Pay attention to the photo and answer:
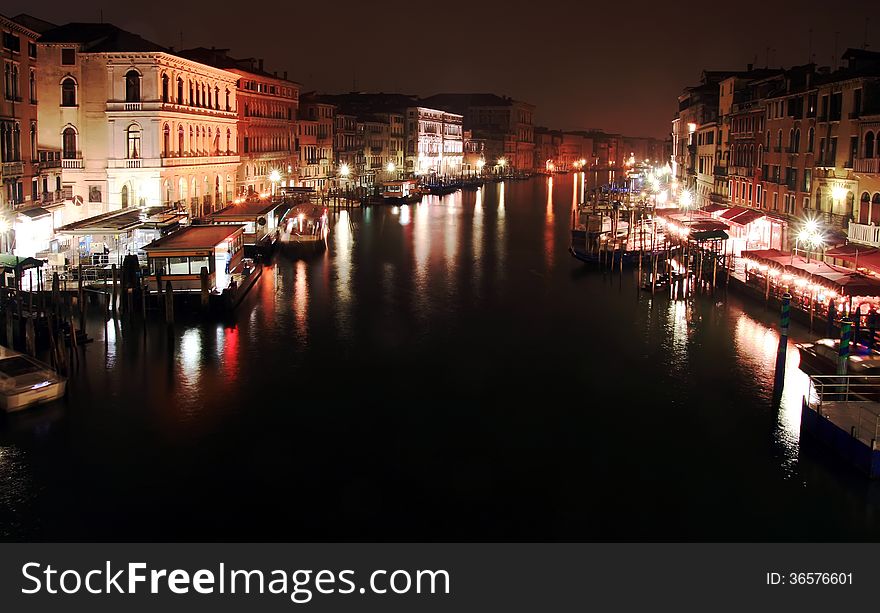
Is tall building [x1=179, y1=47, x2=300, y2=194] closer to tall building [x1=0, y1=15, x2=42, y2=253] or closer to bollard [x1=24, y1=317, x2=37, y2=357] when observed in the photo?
tall building [x1=0, y1=15, x2=42, y2=253]

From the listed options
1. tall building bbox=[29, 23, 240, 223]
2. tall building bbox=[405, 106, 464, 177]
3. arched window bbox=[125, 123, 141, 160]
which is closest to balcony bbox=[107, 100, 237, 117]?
tall building bbox=[29, 23, 240, 223]

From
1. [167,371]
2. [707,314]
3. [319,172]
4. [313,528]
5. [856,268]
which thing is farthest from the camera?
[319,172]

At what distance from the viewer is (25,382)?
12883 millimetres

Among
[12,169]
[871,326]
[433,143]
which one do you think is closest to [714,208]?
[871,326]

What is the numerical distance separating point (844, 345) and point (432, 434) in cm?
596

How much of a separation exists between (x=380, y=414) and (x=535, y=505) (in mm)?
3741

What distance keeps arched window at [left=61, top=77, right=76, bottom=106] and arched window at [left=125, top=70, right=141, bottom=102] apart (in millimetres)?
1626

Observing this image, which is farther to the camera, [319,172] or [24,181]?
[319,172]

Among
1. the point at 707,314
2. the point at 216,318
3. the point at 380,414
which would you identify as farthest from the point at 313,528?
the point at 707,314

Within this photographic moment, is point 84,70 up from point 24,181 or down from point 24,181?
up

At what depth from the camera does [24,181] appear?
23.2 metres

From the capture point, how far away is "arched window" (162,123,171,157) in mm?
30641

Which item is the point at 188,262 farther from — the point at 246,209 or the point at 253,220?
the point at 246,209

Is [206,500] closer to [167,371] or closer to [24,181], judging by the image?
[167,371]
